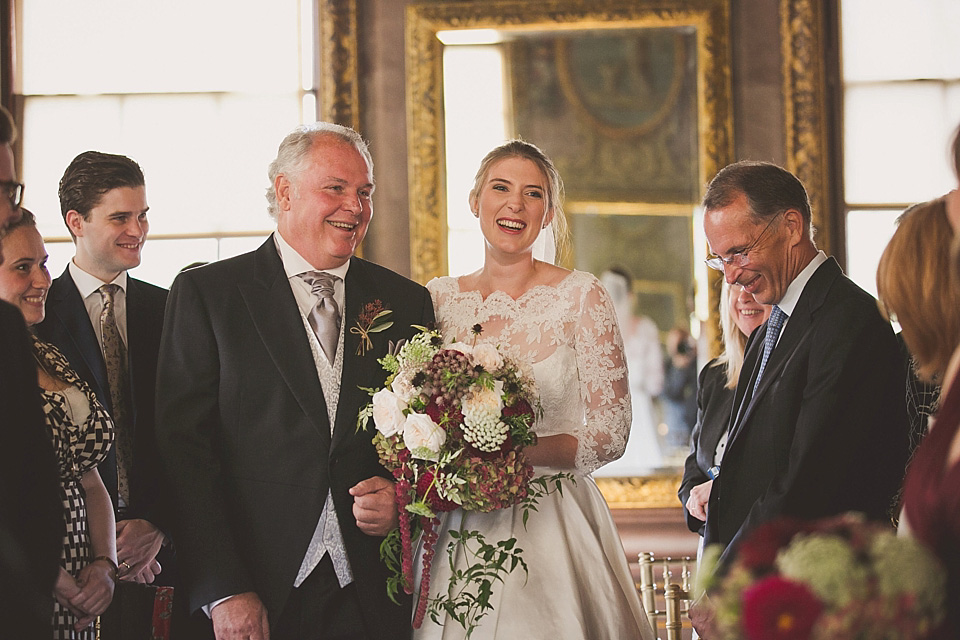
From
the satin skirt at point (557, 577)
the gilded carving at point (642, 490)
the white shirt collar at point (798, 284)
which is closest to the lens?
the white shirt collar at point (798, 284)

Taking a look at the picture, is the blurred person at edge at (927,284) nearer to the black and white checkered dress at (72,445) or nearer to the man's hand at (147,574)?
the black and white checkered dress at (72,445)

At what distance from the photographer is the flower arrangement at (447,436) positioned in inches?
114

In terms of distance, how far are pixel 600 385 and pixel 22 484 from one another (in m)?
1.93


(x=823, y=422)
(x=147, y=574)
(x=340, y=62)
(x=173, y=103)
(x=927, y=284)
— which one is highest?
(x=340, y=62)

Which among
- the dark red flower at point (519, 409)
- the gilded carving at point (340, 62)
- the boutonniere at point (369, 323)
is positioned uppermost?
the gilded carving at point (340, 62)

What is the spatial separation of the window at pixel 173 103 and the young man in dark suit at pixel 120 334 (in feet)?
6.61

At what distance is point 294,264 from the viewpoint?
3367 mm

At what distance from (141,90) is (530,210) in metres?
3.38

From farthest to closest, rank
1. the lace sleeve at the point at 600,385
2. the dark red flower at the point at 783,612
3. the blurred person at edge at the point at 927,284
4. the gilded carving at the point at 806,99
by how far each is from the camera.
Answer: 1. the gilded carving at the point at 806,99
2. the lace sleeve at the point at 600,385
3. the blurred person at edge at the point at 927,284
4. the dark red flower at the point at 783,612

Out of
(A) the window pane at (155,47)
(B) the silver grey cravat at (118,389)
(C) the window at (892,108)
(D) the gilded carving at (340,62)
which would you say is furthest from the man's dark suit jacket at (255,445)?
(C) the window at (892,108)

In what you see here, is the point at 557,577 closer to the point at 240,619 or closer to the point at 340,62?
the point at 240,619

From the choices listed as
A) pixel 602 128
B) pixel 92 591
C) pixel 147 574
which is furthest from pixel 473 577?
pixel 602 128

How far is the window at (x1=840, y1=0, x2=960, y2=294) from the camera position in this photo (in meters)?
5.91

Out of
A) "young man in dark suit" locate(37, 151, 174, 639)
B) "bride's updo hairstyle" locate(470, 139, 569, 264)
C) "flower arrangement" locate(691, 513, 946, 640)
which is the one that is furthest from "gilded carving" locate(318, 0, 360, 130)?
"flower arrangement" locate(691, 513, 946, 640)
